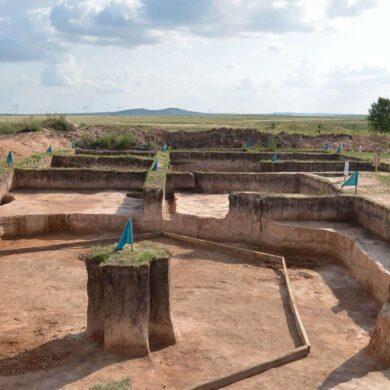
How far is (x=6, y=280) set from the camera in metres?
9.05

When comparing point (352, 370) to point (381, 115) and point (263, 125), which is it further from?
point (263, 125)

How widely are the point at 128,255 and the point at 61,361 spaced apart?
1607mm

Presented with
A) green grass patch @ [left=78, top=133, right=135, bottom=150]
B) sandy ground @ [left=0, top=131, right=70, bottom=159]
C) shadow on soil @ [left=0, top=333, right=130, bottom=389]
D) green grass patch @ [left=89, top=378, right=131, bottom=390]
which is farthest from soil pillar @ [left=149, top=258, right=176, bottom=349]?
green grass patch @ [left=78, top=133, right=135, bottom=150]

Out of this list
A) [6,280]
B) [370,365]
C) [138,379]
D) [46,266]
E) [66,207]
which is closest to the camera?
[138,379]

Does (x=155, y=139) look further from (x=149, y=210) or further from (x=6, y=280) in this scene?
(x=6, y=280)

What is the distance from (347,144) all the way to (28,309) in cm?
2870

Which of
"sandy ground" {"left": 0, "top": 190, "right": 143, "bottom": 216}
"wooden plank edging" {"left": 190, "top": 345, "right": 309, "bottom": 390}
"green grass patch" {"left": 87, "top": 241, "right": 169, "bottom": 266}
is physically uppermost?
"green grass patch" {"left": 87, "top": 241, "right": 169, "bottom": 266}

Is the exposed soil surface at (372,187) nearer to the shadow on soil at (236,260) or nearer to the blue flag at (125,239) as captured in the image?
the shadow on soil at (236,260)

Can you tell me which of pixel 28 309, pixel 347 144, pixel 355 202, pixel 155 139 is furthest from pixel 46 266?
pixel 347 144

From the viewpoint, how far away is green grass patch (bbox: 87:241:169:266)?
246 inches

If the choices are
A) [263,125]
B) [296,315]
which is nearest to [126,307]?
[296,315]

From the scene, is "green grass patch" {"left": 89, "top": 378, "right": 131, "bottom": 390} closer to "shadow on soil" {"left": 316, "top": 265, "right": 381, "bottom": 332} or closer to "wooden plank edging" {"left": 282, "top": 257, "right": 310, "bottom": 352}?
"wooden plank edging" {"left": 282, "top": 257, "right": 310, "bottom": 352}

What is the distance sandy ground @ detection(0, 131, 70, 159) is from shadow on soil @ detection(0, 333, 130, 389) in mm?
15568

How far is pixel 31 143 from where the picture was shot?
25812 mm
